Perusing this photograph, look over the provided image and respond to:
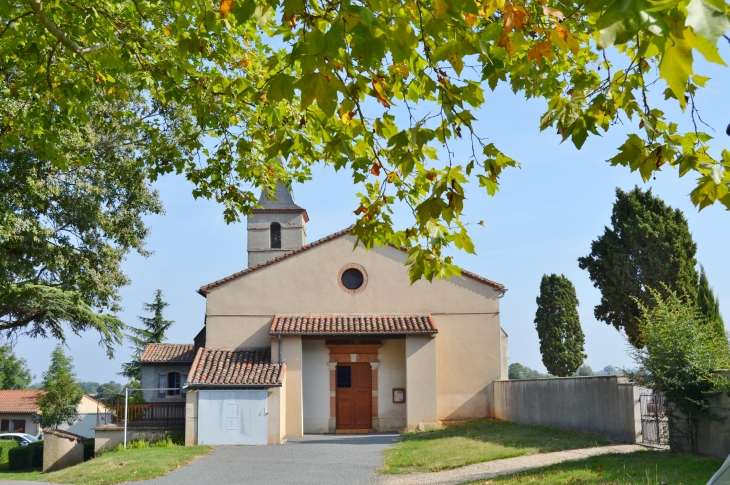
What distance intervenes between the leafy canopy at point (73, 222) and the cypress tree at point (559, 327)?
22.6 metres

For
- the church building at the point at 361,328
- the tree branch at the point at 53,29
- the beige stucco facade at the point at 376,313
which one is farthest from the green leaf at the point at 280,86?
the beige stucco facade at the point at 376,313

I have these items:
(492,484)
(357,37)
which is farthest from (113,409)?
(357,37)

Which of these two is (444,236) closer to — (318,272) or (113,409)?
(318,272)

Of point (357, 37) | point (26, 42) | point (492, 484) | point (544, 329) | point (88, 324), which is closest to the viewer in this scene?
point (357, 37)

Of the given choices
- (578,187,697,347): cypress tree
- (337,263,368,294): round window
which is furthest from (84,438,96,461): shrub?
(578,187,697,347): cypress tree

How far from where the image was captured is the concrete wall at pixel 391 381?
26.1 meters

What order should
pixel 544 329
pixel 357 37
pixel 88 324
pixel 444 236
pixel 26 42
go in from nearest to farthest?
1. pixel 357 37
2. pixel 444 236
3. pixel 26 42
4. pixel 88 324
5. pixel 544 329

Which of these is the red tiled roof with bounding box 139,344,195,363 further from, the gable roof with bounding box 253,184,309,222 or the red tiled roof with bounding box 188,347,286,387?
the gable roof with bounding box 253,184,309,222

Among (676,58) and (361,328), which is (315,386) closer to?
(361,328)

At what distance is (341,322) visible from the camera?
83.8 ft

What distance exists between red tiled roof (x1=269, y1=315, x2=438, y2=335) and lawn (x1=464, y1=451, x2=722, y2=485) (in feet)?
40.1

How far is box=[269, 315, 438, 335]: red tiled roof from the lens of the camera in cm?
2481

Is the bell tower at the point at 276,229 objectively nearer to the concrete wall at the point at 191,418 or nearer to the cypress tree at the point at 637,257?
the cypress tree at the point at 637,257

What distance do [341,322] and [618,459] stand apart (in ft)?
45.6
